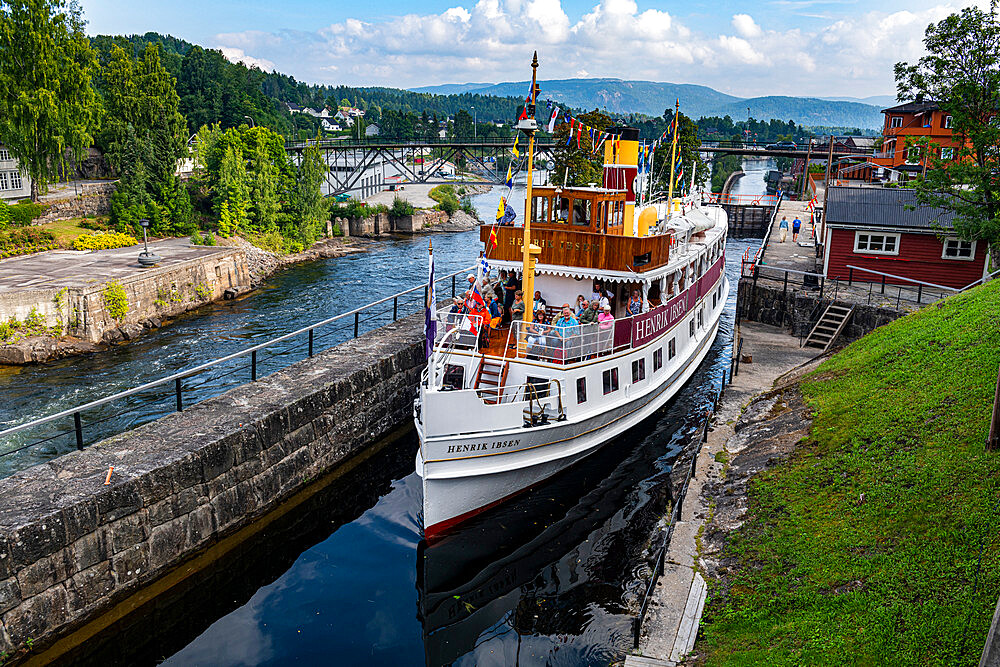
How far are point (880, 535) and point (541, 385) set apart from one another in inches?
318

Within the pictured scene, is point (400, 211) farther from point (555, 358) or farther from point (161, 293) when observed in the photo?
point (555, 358)

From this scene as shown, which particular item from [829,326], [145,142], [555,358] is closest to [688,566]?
[555,358]

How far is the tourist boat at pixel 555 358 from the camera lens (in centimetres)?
1512

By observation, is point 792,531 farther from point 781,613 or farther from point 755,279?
point 755,279

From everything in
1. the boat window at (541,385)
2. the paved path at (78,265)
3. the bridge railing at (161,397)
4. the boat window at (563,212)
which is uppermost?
the boat window at (563,212)

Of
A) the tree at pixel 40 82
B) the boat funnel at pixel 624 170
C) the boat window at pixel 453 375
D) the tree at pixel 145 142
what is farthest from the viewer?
the tree at pixel 145 142

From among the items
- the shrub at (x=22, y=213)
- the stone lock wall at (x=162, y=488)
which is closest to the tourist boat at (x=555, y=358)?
the stone lock wall at (x=162, y=488)

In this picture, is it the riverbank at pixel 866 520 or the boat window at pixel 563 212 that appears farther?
the boat window at pixel 563 212

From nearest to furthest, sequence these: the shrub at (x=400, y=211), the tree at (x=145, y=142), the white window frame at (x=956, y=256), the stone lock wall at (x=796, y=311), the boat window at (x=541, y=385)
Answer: the boat window at (x=541, y=385) → the stone lock wall at (x=796, y=311) → the white window frame at (x=956, y=256) → the tree at (x=145, y=142) → the shrub at (x=400, y=211)

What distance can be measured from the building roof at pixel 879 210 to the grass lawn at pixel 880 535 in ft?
46.2

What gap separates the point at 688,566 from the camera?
12.0 meters

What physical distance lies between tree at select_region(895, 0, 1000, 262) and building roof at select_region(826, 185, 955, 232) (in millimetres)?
5988

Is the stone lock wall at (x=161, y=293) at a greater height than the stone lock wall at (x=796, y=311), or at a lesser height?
lesser

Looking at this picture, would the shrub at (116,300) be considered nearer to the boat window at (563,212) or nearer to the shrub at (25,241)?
the shrub at (25,241)
